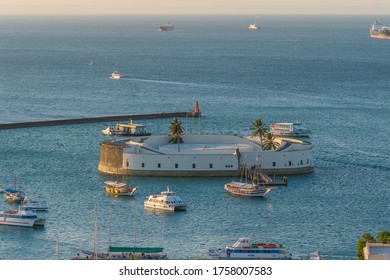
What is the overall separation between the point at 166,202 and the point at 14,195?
8.45 meters

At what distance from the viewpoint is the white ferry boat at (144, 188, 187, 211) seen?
55.5 metres

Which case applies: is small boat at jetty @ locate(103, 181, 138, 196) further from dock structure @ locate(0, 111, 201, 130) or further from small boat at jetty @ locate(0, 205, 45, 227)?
dock structure @ locate(0, 111, 201, 130)

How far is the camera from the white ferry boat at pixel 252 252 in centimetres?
4291

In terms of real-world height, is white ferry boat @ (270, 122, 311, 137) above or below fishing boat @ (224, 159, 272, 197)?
below

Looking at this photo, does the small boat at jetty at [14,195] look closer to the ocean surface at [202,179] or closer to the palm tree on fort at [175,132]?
the ocean surface at [202,179]

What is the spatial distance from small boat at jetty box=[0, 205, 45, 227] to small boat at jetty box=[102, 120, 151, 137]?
34.5 meters

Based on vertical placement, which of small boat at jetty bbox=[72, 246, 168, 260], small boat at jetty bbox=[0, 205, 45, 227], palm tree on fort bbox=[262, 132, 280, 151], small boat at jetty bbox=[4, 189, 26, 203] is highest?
small boat at jetty bbox=[72, 246, 168, 260]

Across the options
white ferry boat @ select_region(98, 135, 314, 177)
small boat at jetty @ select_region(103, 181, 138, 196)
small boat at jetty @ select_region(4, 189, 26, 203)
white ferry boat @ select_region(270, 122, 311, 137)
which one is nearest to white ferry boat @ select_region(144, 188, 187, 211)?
small boat at jetty @ select_region(103, 181, 138, 196)

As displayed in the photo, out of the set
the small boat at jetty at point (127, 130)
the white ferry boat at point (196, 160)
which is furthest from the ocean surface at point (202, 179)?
the small boat at jetty at point (127, 130)

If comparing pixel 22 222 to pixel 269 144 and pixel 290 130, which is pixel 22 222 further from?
pixel 290 130

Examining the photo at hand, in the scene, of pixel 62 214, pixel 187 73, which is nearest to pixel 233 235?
pixel 62 214

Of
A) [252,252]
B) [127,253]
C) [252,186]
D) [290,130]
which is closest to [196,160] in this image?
[252,186]

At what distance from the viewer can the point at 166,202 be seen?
182 feet

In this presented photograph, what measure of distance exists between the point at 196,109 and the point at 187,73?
57775 mm
